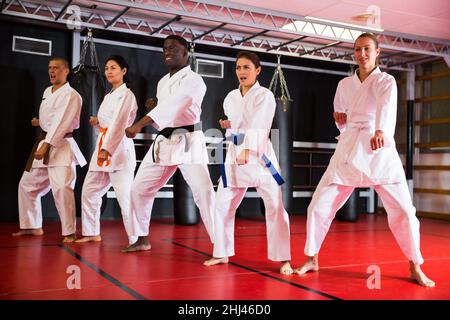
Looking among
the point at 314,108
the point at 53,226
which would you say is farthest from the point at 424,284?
the point at 314,108

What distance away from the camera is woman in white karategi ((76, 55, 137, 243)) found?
3.58 metres

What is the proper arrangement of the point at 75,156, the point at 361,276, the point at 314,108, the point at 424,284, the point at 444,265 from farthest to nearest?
the point at 314,108
the point at 75,156
the point at 444,265
the point at 361,276
the point at 424,284

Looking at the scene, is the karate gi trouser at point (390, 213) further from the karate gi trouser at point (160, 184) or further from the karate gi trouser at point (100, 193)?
the karate gi trouser at point (100, 193)

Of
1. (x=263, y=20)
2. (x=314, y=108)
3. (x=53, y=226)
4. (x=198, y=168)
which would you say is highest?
(x=263, y=20)

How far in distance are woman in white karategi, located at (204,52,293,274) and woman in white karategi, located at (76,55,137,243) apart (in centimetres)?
97

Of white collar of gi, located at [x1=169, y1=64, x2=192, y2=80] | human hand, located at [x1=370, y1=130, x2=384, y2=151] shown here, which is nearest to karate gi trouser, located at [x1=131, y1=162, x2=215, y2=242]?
white collar of gi, located at [x1=169, y1=64, x2=192, y2=80]

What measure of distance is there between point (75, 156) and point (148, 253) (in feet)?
3.74

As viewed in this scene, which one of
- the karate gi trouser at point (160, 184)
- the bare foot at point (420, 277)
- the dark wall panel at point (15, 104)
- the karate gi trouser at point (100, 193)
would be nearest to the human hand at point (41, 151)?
the karate gi trouser at point (100, 193)

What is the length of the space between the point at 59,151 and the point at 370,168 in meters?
2.55

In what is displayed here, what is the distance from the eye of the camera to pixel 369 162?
8.50ft

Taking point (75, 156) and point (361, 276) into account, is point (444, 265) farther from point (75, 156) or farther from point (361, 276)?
point (75, 156)

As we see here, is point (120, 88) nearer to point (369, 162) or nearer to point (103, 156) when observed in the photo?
point (103, 156)

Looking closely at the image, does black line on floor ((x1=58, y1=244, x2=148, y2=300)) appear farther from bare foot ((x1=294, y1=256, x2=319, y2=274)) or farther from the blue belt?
bare foot ((x1=294, y1=256, x2=319, y2=274))
